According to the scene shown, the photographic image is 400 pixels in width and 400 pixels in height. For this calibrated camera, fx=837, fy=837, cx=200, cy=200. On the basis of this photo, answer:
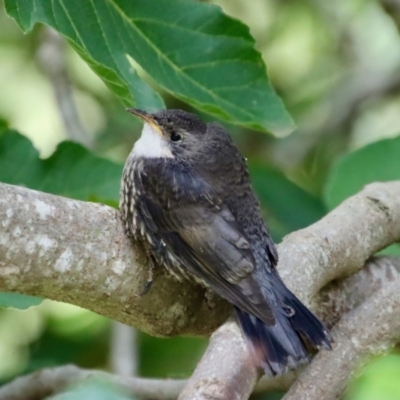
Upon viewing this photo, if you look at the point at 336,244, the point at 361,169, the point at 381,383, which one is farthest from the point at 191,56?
the point at 381,383

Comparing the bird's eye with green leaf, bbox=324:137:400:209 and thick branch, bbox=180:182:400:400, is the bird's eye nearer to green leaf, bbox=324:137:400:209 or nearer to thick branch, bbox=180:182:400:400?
thick branch, bbox=180:182:400:400

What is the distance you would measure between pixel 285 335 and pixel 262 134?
3.16 metres

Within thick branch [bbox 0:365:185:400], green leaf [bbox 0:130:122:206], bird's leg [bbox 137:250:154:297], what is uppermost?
bird's leg [bbox 137:250:154:297]

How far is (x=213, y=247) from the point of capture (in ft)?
9.98

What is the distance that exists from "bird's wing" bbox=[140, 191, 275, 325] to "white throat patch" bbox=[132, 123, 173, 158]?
33 centimetres

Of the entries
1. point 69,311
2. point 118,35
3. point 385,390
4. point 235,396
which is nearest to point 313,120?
point 69,311

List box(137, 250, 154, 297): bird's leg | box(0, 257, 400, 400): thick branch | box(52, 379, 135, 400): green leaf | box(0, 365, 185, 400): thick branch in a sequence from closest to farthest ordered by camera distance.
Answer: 1. box(52, 379, 135, 400): green leaf
2. box(137, 250, 154, 297): bird's leg
3. box(0, 257, 400, 400): thick branch
4. box(0, 365, 185, 400): thick branch

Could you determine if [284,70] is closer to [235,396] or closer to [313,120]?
[313,120]

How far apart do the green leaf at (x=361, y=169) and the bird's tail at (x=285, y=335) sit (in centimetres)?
122

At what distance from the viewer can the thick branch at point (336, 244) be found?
120 inches

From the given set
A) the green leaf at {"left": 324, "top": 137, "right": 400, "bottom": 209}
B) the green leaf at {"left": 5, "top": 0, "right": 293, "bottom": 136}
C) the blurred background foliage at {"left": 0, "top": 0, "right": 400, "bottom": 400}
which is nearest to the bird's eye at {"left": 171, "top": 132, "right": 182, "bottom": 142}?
the blurred background foliage at {"left": 0, "top": 0, "right": 400, "bottom": 400}

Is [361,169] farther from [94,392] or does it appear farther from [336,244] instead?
[94,392]

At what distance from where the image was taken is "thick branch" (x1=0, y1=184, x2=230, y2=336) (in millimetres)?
2342

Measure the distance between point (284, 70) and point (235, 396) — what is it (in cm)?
449
